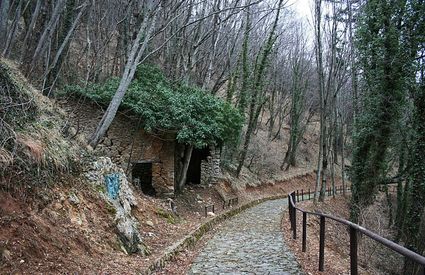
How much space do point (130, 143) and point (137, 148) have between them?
0.34 metres

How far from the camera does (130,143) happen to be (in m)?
13.1

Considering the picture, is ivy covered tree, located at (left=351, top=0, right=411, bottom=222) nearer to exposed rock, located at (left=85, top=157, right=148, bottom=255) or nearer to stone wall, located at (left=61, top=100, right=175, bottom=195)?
stone wall, located at (left=61, top=100, right=175, bottom=195)

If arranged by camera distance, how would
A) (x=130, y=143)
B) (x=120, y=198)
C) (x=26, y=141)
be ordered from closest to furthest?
(x=26, y=141), (x=120, y=198), (x=130, y=143)

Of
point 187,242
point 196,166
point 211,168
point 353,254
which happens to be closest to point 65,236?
point 187,242

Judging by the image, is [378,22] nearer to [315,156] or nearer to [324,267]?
[324,267]

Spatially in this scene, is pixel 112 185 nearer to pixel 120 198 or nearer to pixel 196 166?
pixel 120 198

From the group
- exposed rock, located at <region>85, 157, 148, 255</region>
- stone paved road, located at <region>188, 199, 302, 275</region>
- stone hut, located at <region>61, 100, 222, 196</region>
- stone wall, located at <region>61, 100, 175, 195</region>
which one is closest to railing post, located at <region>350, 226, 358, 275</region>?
stone paved road, located at <region>188, 199, 302, 275</region>

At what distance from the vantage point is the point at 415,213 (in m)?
12.5

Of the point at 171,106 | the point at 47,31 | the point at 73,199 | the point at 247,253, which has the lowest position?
the point at 247,253

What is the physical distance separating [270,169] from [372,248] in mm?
15113

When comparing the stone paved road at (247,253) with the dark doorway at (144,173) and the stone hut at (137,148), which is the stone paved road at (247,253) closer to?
the stone hut at (137,148)

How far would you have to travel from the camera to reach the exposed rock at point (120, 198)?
637 centimetres

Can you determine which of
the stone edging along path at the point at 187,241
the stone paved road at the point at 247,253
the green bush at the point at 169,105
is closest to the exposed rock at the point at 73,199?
the stone edging along path at the point at 187,241

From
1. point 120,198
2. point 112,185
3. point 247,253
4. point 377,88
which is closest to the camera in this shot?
point 247,253
